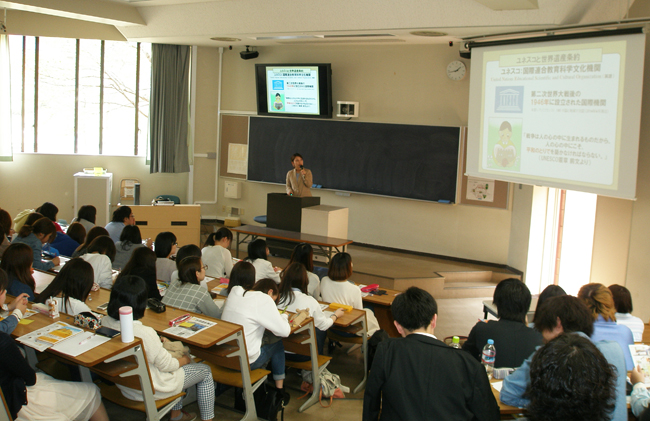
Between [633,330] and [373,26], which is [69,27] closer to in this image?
[373,26]

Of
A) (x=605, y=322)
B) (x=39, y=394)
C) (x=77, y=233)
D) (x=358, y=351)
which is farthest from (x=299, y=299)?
(x=77, y=233)

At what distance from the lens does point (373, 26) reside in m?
6.25

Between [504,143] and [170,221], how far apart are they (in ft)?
15.8

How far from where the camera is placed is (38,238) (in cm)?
471

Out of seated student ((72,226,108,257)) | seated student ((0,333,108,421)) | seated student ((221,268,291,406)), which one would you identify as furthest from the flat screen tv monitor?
seated student ((0,333,108,421))

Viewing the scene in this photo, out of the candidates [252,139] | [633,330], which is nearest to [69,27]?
[252,139]

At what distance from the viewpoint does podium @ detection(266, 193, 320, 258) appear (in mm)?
6984

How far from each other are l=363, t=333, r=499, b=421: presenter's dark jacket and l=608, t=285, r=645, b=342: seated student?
1.75m

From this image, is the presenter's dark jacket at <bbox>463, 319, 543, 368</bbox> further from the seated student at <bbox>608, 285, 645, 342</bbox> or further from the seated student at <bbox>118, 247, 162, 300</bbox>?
the seated student at <bbox>118, 247, 162, 300</bbox>

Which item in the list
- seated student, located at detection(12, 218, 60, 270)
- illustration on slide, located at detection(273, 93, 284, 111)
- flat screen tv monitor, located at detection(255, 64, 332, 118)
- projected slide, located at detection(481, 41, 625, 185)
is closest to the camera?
projected slide, located at detection(481, 41, 625, 185)

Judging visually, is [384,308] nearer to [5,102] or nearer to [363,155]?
[363,155]

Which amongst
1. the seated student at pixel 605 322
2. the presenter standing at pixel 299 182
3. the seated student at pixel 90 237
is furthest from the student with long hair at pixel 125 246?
the seated student at pixel 605 322

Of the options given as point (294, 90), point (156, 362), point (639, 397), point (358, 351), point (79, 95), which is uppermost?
point (294, 90)

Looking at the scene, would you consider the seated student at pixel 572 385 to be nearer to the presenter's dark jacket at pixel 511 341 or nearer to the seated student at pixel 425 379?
the seated student at pixel 425 379
